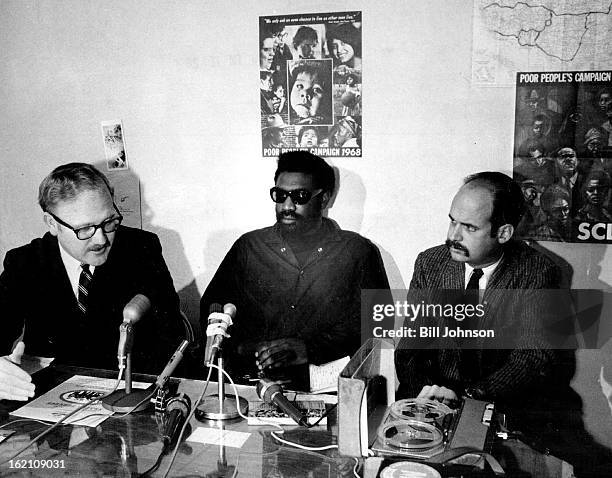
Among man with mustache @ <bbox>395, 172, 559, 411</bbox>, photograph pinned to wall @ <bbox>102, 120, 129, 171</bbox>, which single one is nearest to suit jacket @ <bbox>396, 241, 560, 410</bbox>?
man with mustache @ <bbox>395, 172, 559, 411</bbox>

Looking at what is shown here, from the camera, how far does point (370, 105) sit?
2.18 meters

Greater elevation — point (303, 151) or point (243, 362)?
point (303, 151)

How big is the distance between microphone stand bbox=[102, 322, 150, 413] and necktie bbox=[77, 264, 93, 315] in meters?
0.60

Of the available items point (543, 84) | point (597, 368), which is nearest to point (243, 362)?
point (597, 368)

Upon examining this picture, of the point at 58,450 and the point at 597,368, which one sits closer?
the point at 58,450

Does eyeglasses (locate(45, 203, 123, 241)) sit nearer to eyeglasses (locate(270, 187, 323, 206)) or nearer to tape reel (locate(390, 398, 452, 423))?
eyeglasses (locate(270, 187, 323, 206))

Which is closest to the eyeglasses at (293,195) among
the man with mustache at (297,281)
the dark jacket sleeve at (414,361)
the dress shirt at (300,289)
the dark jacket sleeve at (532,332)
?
the man with mustache at (297,281)

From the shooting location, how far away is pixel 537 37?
200 centimetres

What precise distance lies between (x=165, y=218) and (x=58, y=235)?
44cm

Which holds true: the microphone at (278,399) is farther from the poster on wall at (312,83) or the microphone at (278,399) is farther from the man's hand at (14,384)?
the poster on wall at (312,83)

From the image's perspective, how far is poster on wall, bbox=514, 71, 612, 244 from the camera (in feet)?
6.53

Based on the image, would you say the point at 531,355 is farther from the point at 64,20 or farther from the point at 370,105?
the point at 64,20

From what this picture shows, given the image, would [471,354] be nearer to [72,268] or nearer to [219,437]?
[219,437]

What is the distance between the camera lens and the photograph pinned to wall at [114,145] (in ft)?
8.31
